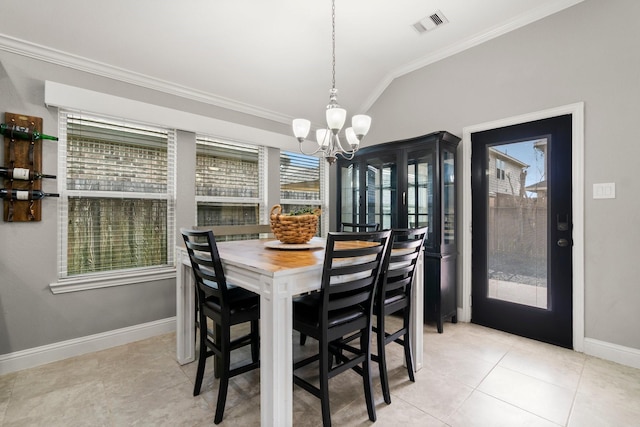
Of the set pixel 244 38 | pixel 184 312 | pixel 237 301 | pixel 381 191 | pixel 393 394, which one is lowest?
pixel 393 394

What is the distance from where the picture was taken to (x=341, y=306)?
1.46 metres

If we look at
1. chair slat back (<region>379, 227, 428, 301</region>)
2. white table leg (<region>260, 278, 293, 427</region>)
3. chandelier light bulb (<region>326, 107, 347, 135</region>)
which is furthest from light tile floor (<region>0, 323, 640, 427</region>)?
chandelier light bulb (<region>326, 107, 347, 135</region>)

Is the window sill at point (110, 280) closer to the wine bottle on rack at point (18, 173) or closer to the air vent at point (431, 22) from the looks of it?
the wine bottle on rack at point (18, 173)

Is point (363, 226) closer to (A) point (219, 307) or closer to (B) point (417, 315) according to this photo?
(B) point (417, 315)

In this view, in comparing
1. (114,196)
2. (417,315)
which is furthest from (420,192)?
(114,196)

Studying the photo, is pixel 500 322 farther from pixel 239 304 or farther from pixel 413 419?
pixel 239 304

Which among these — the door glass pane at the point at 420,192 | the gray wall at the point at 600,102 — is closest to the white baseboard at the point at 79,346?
the door glass pane at the point at 420,192

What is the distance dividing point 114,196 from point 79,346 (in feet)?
4.14

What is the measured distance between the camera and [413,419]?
158 centimetres

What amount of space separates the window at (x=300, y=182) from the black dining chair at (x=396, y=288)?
225 centimetres

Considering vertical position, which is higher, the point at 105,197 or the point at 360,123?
the point at 360,123

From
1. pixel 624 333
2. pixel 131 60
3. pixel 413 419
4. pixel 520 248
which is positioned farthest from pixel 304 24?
pixel 624 333

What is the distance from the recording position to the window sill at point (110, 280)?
2309 mm

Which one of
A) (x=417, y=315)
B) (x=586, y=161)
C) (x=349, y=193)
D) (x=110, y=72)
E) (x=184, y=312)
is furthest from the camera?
(x=349, y=193)
